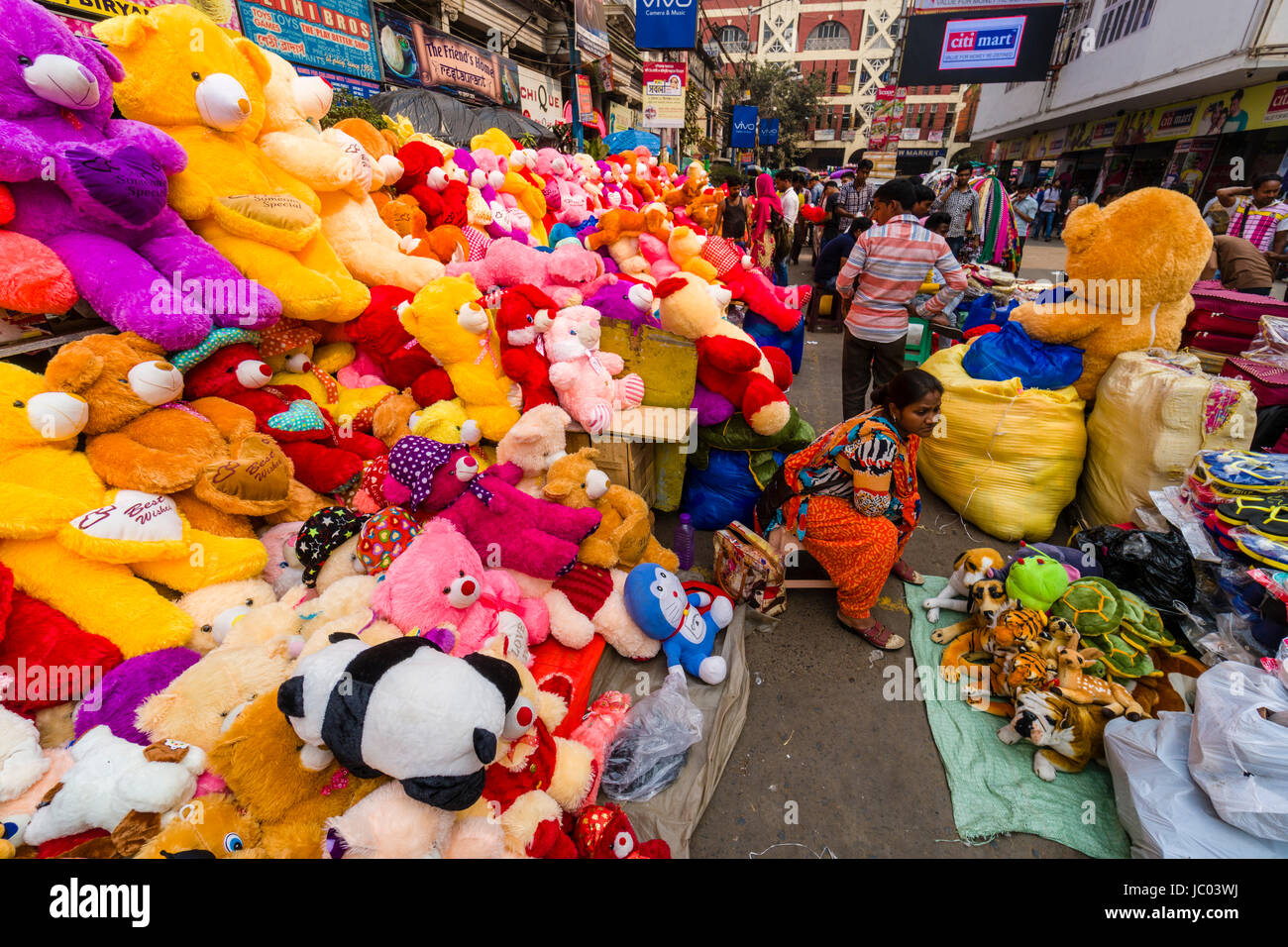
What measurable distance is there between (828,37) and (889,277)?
49330 mm

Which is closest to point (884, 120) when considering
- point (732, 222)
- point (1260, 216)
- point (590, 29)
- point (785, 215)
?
point (590, 29)

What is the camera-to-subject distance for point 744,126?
19.1 m

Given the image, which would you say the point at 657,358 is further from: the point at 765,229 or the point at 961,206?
the point at 961,206

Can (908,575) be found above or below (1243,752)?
below

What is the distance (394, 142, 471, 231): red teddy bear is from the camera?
439 cm

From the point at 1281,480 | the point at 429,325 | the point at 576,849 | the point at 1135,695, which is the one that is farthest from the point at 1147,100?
the point at 576,849

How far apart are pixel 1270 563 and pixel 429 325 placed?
375 centimetres

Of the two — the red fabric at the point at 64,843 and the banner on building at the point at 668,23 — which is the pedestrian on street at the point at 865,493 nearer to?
the red fabric at the point at 64,843

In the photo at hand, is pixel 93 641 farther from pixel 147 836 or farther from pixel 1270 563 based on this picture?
pixel 1270 563

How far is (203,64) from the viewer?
2.40 meters

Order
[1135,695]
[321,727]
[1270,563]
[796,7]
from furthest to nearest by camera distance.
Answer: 1. [796,7]
2. [1135,695]
3. [1270,563]
4. [321,727]

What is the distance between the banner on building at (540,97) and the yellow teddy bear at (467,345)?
450 inches

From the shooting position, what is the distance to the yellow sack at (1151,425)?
2588 mm

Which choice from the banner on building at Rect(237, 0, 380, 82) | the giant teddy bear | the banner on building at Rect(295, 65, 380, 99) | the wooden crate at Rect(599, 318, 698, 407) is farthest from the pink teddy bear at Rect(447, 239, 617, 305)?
the banner on building at Rect(295, 65, 380, 99)
